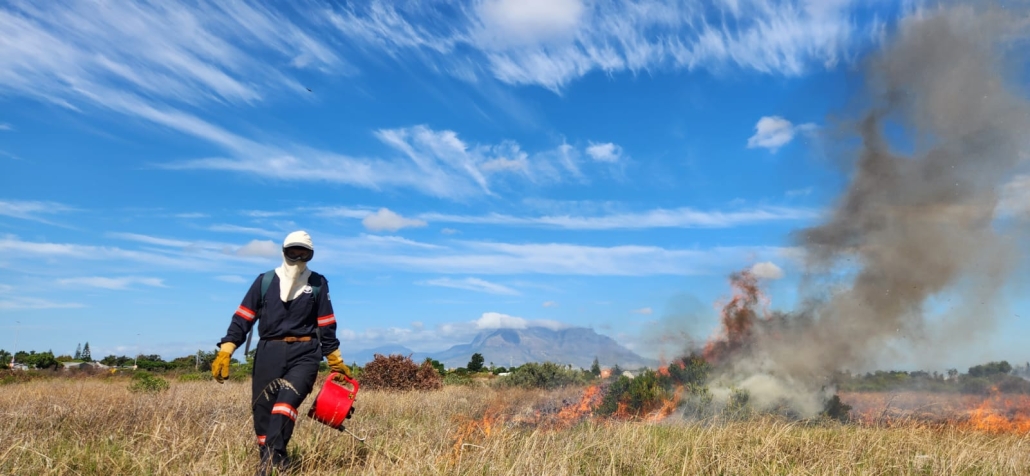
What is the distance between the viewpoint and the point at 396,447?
278 inches

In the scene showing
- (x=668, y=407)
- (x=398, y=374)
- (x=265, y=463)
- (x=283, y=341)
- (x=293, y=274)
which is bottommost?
(x=265, y=463)

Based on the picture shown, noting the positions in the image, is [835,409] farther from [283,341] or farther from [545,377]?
[545,377]

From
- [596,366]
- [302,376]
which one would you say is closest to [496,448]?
[302,376]

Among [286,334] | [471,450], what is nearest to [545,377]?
[471,450]

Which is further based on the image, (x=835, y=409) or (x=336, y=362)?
(x=835, y=409)

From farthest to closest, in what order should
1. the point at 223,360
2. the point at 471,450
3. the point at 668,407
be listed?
the point at 668,407
the point at 471,450
the point at 223,360

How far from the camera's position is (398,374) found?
2247 centimetres

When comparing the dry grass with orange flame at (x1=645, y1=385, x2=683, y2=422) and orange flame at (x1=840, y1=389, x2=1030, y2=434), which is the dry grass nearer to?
orange flame at (x1=840, y1=389, x2=1030, y2=434)

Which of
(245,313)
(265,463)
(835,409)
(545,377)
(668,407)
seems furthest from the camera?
(545,377)

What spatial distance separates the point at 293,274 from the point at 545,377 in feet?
62.7

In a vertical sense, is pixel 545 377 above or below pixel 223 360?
below

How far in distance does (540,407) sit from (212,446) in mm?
10399

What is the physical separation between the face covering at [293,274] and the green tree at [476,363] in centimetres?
3068

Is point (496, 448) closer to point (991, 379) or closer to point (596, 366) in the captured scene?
point (991, 379)
